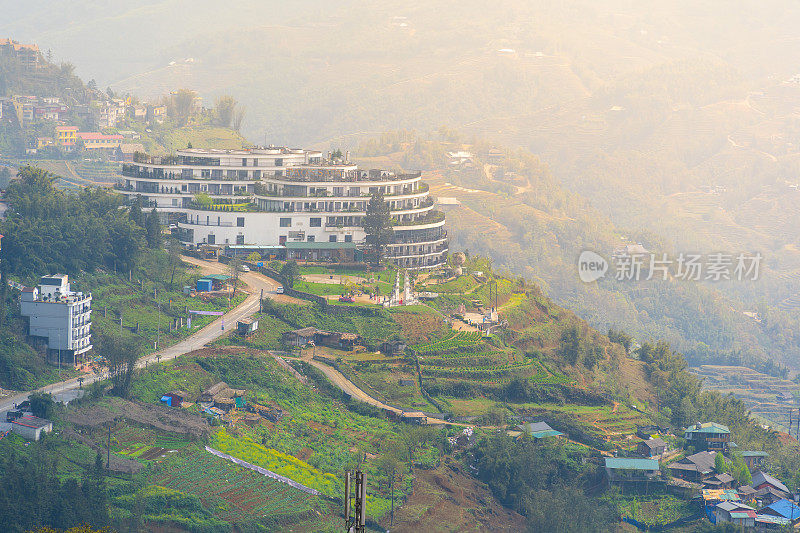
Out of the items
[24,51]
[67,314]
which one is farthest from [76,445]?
[24,51]

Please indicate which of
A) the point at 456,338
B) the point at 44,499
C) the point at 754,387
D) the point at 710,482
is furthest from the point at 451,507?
the point at 754,387

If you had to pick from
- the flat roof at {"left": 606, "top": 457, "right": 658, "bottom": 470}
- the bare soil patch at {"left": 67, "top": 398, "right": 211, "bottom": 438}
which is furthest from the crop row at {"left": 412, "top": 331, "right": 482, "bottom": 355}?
the bare soil patch at {"left": 67, "top": 398, "right": 211, "bottom": 438}

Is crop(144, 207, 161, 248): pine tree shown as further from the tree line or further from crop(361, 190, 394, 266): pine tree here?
the tree line

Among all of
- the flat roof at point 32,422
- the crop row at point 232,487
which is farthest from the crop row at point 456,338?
the flat roof at point 32,422

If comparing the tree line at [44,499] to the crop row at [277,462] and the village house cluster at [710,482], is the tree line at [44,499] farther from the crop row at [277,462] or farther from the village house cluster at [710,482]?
the village house cluster at [710,482]

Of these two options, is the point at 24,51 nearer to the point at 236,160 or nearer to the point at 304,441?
the point at 236,160

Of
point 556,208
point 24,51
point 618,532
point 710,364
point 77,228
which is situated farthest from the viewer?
point 556,208

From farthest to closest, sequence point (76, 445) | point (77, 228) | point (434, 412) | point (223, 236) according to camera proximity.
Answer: point (223, 236) → point (77, 228) → point (434, 412) → point (76, 445)
